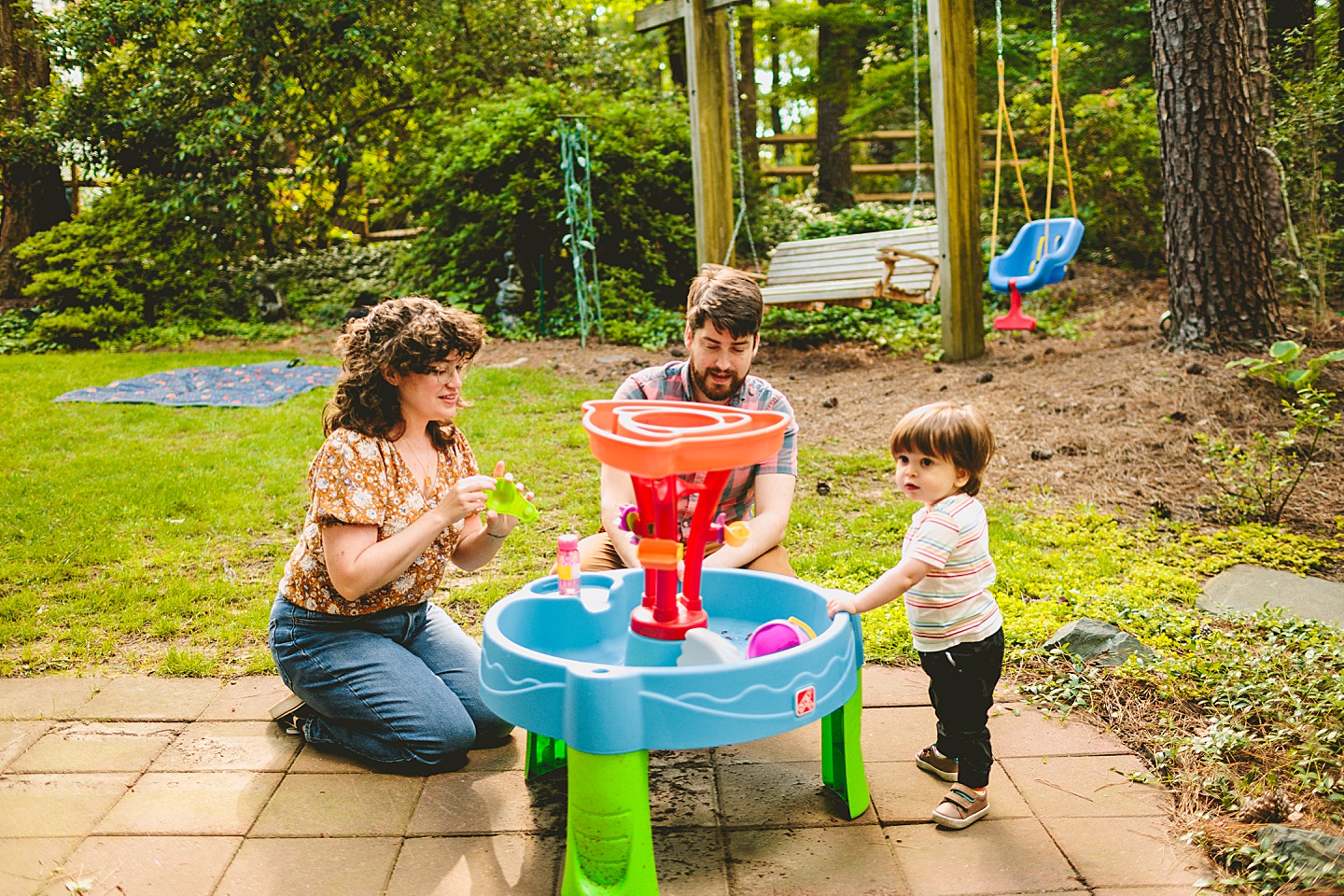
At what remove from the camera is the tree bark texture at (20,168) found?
11.1 m

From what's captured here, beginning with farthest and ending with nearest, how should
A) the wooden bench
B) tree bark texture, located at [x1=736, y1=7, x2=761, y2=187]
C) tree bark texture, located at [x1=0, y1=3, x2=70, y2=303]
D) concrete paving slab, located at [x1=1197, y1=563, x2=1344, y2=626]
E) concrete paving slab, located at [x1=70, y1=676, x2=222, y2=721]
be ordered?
tree bark texture, located at [x1=736, y1=7, x2=761, y2=187] → tree bark texture, located at [x1=0, y1=3, x2=70, y2=303] → the wooden bench → concrete paving slab, located at [x1=1197, y1=563, x2=1344, y2=626] → concrete paving slab, located at [x1=70, y1=676, x2=222, y2=721]

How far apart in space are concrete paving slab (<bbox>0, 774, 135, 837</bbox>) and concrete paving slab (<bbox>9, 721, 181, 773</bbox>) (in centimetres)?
5

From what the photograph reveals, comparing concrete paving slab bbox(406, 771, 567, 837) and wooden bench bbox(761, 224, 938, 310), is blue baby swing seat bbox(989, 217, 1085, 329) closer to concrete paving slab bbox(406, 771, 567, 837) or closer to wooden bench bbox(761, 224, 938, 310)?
wooden bench bbox(761, 224, 938, 310)

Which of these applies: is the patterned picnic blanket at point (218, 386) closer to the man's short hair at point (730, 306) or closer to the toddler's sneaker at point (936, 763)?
the man's short hair at point (730, 306)

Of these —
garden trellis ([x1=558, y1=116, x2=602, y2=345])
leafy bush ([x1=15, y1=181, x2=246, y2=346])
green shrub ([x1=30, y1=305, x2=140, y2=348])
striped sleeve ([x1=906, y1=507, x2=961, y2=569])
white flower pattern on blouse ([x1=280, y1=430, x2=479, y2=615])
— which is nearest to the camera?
striped sleeve ([x1=906, y1=507, x2=961, y2=569])

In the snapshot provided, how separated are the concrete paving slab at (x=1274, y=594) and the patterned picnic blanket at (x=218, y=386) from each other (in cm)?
581

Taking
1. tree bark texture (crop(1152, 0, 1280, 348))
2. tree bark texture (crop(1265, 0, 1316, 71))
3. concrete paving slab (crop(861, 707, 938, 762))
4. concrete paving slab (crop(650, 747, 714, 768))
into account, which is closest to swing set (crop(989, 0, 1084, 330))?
tree bark texture (crop(1152, 0, 1280, 348))

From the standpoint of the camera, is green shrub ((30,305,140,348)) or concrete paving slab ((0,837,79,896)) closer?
concrete paving slab ((0,837,79,896))

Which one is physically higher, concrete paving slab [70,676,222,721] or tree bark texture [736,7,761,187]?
tree bark texture [736,7,761,187]

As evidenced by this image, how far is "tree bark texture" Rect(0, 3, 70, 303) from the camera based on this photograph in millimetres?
11086

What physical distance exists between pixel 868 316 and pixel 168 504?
670 cm

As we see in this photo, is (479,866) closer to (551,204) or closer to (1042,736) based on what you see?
(1042,736)

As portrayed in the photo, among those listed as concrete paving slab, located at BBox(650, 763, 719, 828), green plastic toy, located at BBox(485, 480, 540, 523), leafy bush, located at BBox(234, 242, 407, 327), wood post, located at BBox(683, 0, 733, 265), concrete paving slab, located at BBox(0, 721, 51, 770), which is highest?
wood post, located at BBox(683, 0, 733, 265)

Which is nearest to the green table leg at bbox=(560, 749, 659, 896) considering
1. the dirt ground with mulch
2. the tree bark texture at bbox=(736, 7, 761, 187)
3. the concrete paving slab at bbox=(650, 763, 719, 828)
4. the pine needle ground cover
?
the concrete paving slab at bbox=(650, 763, 719, 828)
